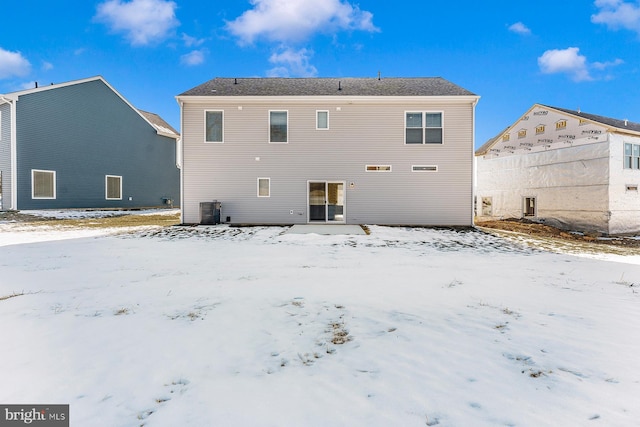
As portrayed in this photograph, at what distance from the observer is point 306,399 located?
2.03 meters

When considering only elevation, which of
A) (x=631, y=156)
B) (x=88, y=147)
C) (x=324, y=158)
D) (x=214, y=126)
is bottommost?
(x=324, y=158)

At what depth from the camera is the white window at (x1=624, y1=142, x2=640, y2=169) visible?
51.3 feet

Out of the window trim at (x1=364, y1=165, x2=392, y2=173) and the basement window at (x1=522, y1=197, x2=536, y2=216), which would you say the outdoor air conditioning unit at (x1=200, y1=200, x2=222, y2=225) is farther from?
the basement window at (x1=522, y1=197, x2=536, y2=216)

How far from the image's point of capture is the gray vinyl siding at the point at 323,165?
12805mm

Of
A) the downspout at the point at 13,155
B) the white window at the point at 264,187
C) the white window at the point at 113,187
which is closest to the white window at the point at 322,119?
the white window at the point at 264,187

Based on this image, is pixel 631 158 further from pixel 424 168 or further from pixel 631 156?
pixel 424 168

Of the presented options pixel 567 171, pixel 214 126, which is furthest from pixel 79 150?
pixel 567 171

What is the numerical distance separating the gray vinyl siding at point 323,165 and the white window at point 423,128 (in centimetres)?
24

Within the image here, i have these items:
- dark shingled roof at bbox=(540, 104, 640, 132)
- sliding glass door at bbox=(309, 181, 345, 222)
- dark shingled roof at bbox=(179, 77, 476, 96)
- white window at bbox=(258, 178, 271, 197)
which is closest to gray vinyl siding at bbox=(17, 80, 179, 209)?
dark shingled roof at bbox=(179, 77, 476, 96)

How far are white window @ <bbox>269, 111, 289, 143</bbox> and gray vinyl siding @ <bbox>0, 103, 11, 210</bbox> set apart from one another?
13.6 m

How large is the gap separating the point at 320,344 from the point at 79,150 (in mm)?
21108

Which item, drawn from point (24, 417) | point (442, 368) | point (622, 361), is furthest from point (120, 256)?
point (622, 361)

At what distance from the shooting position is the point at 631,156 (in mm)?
15789

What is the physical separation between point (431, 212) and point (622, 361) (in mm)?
10601
